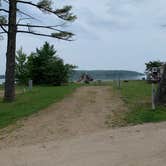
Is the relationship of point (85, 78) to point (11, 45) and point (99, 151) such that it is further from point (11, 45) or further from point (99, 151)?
point (99, 151)

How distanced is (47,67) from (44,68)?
368 mm

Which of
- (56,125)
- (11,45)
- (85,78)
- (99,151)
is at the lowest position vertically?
(99,151)

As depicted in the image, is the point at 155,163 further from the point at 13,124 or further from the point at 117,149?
the point at 13,124

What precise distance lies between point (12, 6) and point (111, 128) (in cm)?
1074

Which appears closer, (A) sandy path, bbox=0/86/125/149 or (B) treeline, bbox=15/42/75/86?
(A) sandy path, bbox=0/86/125/149

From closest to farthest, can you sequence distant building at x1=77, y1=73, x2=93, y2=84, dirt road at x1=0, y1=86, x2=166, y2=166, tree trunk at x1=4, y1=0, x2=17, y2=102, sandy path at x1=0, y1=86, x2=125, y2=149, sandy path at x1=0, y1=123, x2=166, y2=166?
1. sandy path at x1=0, y1=123, x2=166, y2=166
2. dirt road at x1=0, y1=86, x2=166, y2=166
3. sandy path at x1=0, y1=86, x2=125, y2=149
4. tree trunk at x1=4, y1=0, x2=17, y2=102
5. distant building at x1=77, y1=73, x2=93, y2=84

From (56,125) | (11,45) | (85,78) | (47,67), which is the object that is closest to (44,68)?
(47,67)

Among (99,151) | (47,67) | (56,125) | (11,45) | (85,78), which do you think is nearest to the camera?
(99,151)

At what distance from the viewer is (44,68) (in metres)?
44.0

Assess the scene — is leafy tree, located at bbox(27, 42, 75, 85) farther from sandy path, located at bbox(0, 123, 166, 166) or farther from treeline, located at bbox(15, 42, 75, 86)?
sandy path, located at bbox(0, 123, 166, 166)

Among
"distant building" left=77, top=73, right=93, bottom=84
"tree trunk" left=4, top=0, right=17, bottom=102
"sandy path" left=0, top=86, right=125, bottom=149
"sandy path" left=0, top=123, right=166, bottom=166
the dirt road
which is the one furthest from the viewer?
"distant building" left=77, top=73, right=93, bottom=84

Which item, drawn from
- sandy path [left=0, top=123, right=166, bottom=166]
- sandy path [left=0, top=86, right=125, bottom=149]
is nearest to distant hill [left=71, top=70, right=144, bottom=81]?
sandy path [left=0, top=86, right=125, bottom=149]

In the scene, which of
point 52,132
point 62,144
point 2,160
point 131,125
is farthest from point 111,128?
point 2,160

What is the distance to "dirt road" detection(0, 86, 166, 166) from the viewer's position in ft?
22.6
